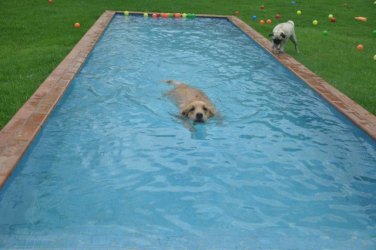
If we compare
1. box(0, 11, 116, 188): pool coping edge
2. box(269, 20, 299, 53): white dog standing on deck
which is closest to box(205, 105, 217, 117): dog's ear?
box(0, 11, 116, 188): pool coping edge

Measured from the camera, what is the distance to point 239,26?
1571 centimetres

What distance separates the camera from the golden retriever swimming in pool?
23.5 ft

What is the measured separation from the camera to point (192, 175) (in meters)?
5.64

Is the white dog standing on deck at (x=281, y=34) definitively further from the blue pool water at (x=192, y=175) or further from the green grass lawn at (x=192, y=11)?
the blue pool water at (x=192, y=175)

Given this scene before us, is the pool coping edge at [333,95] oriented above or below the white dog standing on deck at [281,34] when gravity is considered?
below

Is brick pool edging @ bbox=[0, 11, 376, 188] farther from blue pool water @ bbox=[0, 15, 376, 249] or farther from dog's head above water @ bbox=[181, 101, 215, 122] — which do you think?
dog's head above water @ bbox=[181, 101, 215, 122]

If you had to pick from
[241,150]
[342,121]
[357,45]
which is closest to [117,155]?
[241,150]

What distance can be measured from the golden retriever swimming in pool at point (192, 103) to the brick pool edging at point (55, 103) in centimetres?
207

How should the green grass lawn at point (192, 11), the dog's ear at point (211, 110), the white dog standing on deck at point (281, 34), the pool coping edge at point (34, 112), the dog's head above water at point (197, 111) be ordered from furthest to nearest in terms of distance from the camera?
the white dog standing on deck at point (281, 34) < the green grass lawn at point (192, 11) < the dog's ear at point (211, 110) < the dog's head above water at point (197, 111) < the pool coping edge at point (34, 112)

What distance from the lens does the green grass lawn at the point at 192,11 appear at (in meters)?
8.59

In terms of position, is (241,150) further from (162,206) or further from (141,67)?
(141,67)

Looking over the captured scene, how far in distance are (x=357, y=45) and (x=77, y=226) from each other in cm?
1150

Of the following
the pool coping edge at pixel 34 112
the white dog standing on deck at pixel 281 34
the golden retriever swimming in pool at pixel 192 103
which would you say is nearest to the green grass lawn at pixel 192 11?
the pool coping edge at pixel 34 112

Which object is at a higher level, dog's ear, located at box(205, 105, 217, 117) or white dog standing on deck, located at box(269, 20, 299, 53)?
white dog standing on deck, located at box(269, 20, 299, 53)
